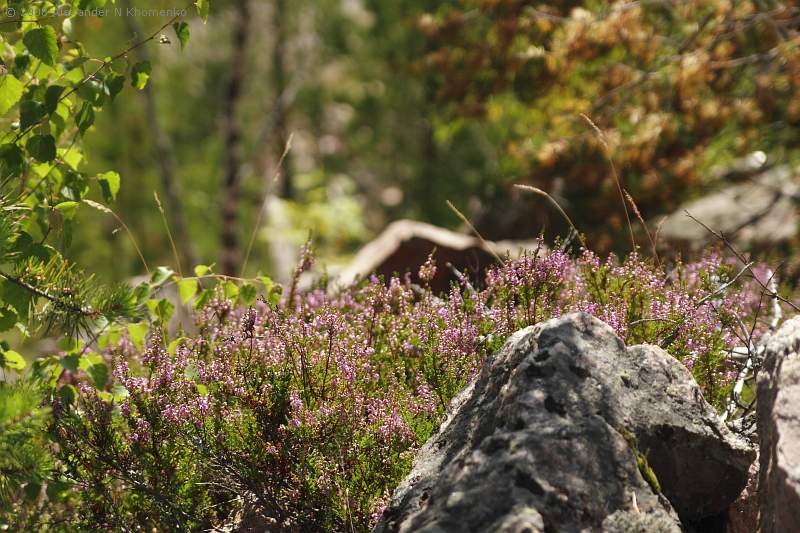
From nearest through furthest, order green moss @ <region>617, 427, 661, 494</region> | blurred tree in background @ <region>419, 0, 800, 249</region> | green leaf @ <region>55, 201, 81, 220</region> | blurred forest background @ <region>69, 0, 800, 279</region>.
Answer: green moss @ <region>617, 427, 661, 494</region>, green leaf @ <region>55, 201, 81, 220</region>, blurred tree in background @ <region>419, 0, 800, 249</region>, blurred forest background @ <region>69, 0, 800, 279</region>

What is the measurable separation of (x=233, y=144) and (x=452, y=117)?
3688 mm

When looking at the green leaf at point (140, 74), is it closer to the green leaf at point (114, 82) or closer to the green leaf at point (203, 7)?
the green leaf at point (114, 82)

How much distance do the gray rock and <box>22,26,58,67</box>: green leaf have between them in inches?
113

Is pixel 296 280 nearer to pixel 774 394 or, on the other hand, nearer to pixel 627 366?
pixel 627 366

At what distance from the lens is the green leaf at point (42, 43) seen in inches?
120

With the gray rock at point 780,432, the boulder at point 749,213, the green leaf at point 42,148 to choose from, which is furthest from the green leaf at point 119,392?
the boulder at point 749,213

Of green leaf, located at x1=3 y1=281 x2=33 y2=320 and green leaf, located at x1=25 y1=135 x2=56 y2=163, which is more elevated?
green leaf, located at x1=25 y1=135 x2=56 y2=163

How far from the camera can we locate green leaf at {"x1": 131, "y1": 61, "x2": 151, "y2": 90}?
330 centimetres

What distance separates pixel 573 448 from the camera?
2.43 meters

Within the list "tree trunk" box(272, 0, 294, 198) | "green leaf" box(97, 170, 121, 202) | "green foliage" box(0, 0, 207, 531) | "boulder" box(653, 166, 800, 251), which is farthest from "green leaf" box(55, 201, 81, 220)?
"tree trunk" box(272, 0, 294, 198)

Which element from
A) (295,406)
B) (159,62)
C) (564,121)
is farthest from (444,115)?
(159,62)

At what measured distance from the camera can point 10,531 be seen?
9.73 feet

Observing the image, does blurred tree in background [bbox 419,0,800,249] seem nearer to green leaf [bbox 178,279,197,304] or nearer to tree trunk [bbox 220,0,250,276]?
tree trunk [bbox 220,0,250,276]

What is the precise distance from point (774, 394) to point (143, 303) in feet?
7.45
